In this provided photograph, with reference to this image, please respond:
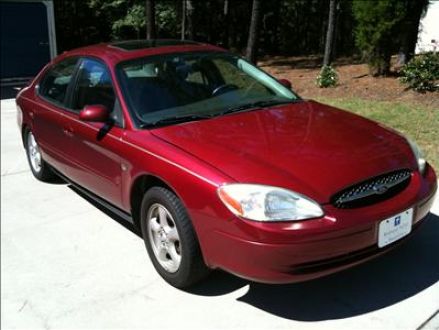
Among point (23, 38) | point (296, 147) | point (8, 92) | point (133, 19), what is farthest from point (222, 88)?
point (133, 19)

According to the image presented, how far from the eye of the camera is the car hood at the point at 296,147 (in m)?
3.03

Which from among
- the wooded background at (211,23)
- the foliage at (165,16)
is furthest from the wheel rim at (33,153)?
the foliage at (165,16)

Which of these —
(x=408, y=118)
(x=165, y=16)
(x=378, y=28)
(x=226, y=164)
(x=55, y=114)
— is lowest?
(x=408, y=118)

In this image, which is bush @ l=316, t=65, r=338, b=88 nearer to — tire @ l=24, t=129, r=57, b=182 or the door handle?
tire @ l=24, t=129, r=57, b=182

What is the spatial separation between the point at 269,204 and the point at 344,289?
937mm

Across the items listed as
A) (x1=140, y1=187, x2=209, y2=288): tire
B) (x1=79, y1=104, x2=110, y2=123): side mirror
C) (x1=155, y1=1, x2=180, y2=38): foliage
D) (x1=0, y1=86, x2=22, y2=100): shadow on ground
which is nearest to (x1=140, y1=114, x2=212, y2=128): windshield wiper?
(x1=79, y1=104, x2=110, y2=123): side mirror

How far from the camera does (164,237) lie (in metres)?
3.51

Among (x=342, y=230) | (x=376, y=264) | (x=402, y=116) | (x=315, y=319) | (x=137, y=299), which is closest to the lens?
(x=342, y=230)

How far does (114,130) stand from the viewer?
3918mm

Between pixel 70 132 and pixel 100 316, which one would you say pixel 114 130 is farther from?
pixel 100 316

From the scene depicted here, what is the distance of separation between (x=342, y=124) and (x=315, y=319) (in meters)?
1.46

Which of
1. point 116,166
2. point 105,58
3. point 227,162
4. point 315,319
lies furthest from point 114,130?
point 315,319

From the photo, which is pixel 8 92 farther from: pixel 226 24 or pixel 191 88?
pixel 226 24

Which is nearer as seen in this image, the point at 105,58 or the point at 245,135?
the point at 245,135
